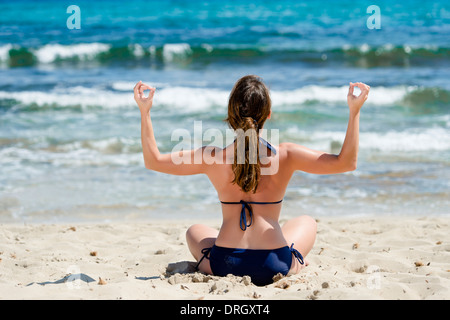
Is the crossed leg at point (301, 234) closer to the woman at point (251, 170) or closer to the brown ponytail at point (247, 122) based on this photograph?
the woman at point (251, 170)

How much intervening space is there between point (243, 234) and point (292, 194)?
3.01 metres

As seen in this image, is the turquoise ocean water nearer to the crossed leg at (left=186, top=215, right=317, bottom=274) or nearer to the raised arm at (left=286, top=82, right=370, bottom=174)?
the crossed leg at (left=186, top=215, right=317, bottom=274)

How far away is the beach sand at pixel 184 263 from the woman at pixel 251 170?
5.8 inches

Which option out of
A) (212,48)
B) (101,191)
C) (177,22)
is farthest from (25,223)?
(177,22)

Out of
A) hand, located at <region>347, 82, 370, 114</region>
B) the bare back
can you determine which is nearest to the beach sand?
the bare back

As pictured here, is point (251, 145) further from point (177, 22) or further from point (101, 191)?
point (177, 22)

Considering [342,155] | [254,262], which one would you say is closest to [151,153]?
[254,262]

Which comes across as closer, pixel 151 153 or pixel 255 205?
pixel 151 153

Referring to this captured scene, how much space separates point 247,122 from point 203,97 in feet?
29.4

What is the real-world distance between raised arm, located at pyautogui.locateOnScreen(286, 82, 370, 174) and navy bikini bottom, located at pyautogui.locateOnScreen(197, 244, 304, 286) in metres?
0.54

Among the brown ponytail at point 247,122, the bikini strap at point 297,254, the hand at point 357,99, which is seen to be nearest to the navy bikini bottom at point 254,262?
the bikini strap at point 297,254

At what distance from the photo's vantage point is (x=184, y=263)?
3.73 meters

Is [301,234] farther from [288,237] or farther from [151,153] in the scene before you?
[151,153]

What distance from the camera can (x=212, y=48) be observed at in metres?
17.1
